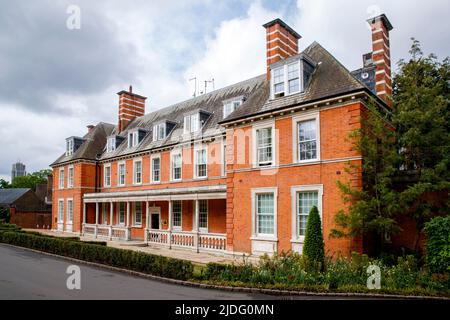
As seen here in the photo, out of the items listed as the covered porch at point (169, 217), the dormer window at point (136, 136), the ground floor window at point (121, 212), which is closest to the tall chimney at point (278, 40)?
the covered porch at point (169, 217)

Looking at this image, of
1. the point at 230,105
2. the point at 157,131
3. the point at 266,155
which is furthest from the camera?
the point at 157,131

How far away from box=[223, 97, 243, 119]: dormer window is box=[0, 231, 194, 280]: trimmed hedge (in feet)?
37.8

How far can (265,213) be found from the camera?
657 inches

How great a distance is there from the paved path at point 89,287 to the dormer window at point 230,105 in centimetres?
1251

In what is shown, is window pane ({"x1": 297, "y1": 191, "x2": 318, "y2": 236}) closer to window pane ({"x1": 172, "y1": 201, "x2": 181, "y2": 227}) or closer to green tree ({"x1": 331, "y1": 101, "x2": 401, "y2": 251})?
green tree ({"x1": 331, "y1": 101, "x2": 401, "y2": 251})

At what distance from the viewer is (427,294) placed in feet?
31.0

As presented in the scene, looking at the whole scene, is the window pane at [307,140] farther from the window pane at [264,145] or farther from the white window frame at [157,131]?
the white window frame at [157,131]

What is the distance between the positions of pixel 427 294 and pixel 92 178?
99.1 ft

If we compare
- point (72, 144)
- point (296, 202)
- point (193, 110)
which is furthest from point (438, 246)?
point (72, 144)

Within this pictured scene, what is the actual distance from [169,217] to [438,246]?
50.9 ft

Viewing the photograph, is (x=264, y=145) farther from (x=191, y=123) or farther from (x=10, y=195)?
(x=10, y=195)

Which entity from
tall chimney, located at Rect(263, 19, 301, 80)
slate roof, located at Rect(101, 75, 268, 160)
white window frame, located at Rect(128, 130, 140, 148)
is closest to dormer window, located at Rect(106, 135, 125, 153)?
slate roof, located at Rect(101, 75, 268, 160)

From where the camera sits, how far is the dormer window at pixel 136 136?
29797 mm

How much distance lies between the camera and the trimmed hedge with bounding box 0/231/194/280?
474 inches
